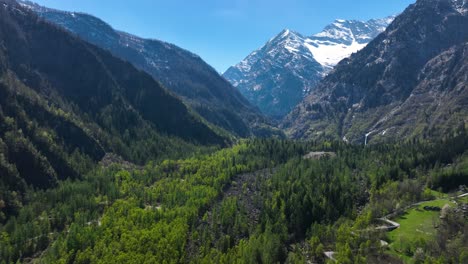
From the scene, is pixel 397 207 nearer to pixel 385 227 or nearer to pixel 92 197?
pixel 385 227

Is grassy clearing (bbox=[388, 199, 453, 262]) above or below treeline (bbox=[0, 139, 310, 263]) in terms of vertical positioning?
above

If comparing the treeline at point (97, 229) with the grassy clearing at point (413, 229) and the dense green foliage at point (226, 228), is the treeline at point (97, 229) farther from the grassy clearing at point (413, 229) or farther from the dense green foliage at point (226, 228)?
the grassy clearing at point (413, 229)

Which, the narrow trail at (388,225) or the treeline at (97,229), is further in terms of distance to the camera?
the treeline at (97,229)

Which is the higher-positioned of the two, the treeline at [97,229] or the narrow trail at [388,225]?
the narrow trail at [388,225]

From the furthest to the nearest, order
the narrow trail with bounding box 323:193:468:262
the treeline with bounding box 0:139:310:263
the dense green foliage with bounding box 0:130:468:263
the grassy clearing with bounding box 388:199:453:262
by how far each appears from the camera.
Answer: the treeline with bounding box 0:139:310:263 → the dense green foliage with bounding box 0:130:468:263 → the narrow trail with bounding box 323:193:468:262 → the grassy clearing with bounding box 388:199:453:262

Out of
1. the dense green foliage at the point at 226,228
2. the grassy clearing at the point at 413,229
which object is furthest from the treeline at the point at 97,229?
the grassy clearing at the point at 413,229

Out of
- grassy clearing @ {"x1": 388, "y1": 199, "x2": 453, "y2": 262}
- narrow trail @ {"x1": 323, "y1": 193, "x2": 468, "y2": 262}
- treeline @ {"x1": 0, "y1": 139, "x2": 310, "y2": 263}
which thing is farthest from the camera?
treeline @ {"x1": 0, "y1": 139, "x2": 310, "y2": 263}

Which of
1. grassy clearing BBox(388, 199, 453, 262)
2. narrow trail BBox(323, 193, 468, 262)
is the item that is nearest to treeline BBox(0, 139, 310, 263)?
narrow trail BBox(323, 193, 468, 262)

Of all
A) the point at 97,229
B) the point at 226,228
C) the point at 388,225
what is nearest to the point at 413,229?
the point at 388,225

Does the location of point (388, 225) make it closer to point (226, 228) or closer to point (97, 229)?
point (226, 228)

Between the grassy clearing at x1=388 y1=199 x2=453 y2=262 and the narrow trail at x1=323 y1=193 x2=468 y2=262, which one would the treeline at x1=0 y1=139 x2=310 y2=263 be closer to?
the narrow trail at x1=323 y1=193 x2=468 y2=262

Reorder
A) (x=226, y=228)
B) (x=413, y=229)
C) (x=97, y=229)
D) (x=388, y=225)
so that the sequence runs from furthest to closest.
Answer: (x=226, y=228)
(x=97, y=229)
(x=388, y=225)
(x=413, y=229)
